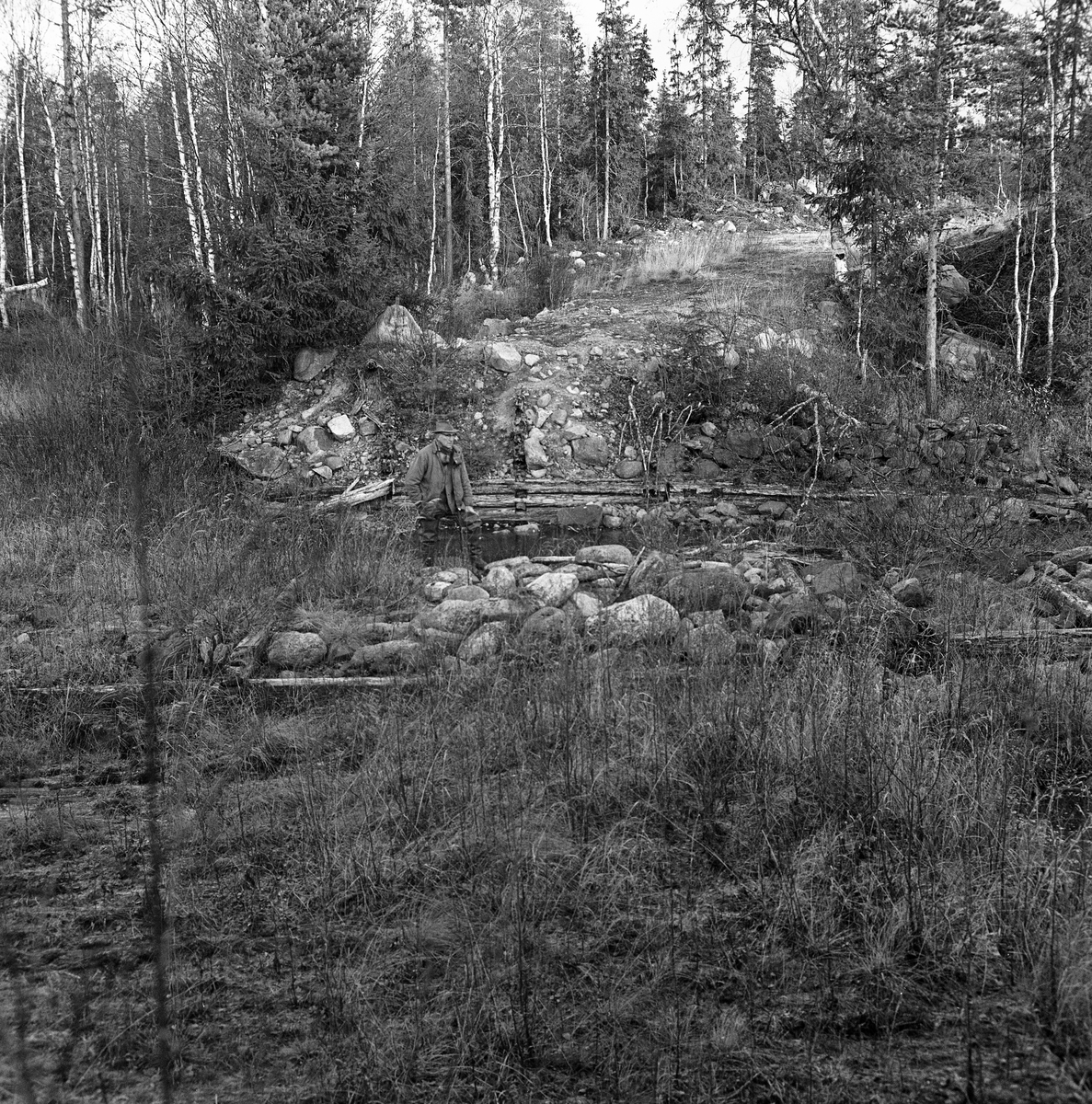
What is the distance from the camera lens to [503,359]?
1556cm

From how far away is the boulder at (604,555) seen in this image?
852 centimetres

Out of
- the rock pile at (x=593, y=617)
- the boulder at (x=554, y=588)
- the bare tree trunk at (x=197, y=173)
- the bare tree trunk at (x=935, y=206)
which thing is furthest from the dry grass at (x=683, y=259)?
the boulder at (x=554, y=588)

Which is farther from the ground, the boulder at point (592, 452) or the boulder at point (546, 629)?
the boulder at point (592, 452)

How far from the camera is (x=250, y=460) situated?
14.3 metres

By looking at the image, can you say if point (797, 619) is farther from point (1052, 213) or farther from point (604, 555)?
point (1052, 213)

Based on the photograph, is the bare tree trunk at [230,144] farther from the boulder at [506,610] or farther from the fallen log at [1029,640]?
the fallen log at [1029,640]

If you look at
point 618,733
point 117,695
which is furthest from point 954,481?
point 117,695

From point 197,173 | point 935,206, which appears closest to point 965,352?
point 935,206

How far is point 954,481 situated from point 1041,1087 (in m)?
9.33

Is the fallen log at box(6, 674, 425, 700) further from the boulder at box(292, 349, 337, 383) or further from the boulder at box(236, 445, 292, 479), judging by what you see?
the boulder at box(292, 349, 337, 383)

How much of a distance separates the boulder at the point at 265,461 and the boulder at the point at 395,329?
258 cm

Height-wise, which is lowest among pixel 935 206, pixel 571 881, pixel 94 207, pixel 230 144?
pixel 571 881

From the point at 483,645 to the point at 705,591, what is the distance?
193cm

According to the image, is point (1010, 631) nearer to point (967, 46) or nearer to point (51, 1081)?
point (51, 1081)
